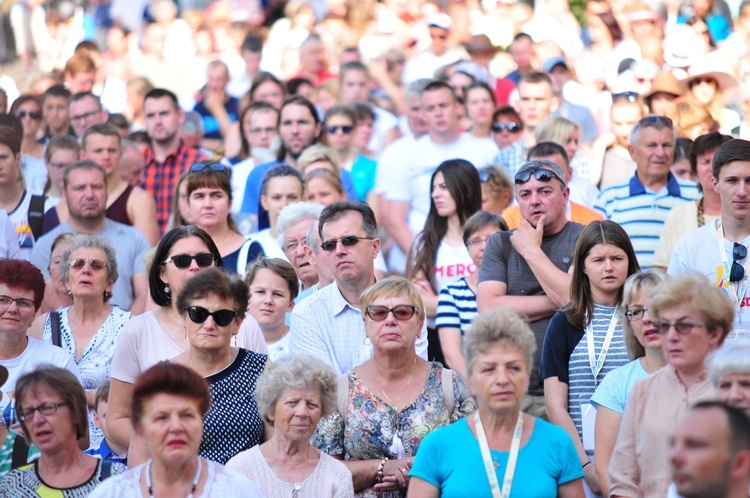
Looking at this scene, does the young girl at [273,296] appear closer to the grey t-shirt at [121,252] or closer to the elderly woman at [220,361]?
the elderly woman at [220,361]

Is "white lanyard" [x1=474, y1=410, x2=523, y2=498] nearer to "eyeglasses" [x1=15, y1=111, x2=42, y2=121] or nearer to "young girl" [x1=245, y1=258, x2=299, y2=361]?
"young girl" [x1=245, y1=258, x2=299, y2=361]

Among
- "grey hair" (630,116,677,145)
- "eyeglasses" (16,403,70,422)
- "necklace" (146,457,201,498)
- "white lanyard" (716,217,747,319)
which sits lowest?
"necklace" (146,457,201,498)

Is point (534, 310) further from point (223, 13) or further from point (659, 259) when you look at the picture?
point (223, 13)

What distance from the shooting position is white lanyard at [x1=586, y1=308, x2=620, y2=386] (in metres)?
6.65

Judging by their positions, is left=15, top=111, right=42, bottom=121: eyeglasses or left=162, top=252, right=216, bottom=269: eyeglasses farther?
left=15, top=111, right=42, bottom=121: eyeglasses

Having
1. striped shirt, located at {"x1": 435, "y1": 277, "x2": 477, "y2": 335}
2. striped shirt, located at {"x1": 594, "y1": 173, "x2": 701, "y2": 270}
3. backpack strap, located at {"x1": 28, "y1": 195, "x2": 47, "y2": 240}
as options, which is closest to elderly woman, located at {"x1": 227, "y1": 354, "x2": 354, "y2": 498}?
striped shirt, located at {"x1": 435, "y1": 277, "x2": 477, "y2": 335}

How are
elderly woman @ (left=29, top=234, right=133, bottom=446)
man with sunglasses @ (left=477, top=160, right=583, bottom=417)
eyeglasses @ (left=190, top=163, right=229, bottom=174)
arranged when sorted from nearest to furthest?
man with sunglasses @ (left=477, top=160, right=583, bottom=417), elderly woman @ (left=29, top=234, right=133, bottom=446), eyeglasses @ (left=190, top=163, right=229, bottom=174)

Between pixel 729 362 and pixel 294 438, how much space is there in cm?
196

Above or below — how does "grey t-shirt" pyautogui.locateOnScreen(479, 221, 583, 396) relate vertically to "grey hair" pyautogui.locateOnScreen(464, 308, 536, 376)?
above

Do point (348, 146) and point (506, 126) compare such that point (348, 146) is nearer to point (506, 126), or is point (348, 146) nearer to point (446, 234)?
point (506, 126)

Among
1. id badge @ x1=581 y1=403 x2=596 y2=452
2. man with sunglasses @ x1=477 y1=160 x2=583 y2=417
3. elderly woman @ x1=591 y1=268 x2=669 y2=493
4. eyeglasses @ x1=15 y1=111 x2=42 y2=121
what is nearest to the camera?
elderly woman @ x1=591 y1=268 x2=669 y2=493

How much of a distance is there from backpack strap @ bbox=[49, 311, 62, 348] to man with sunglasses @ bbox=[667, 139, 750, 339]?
141 inches

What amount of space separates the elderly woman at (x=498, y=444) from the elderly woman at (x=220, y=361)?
1.02m

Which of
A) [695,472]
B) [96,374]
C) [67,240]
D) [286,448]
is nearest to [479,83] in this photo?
[67,240]
